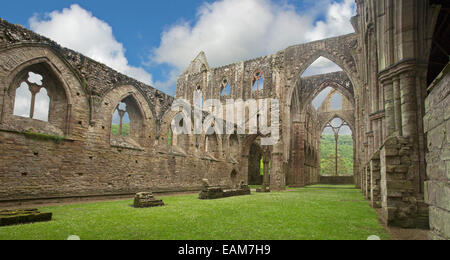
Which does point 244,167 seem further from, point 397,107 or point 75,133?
point 397,107

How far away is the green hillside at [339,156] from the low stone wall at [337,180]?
1497 cm

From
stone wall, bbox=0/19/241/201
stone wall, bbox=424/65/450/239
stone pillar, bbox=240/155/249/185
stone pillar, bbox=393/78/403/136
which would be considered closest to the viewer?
stone wall, bbox=424/65/450/239

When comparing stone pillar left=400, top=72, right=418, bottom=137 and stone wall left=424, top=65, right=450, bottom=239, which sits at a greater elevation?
stone pillar left=400, top=72, right=418, bottom=137

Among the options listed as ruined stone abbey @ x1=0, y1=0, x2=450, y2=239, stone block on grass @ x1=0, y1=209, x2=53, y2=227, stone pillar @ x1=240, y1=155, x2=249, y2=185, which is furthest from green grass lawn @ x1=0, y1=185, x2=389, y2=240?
stone pillar @ x1=240, y1=155, x2=249, y2=185

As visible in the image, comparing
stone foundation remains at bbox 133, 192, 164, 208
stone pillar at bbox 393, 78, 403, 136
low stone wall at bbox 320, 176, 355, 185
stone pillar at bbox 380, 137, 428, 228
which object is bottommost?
low stone wall at bbox 320, 176, 355, 185

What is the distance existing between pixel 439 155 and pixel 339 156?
174 feet

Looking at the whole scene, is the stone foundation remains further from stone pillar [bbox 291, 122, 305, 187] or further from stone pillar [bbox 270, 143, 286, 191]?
stone pillar [bbox 291, 122, 305, 187]

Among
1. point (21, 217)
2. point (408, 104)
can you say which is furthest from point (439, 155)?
point (21, 217)

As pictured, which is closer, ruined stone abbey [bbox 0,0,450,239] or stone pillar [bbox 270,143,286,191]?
ruined stone abbey [bbox 0,0,450,239]

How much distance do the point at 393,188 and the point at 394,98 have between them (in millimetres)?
2333

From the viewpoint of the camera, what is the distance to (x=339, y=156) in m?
51.6

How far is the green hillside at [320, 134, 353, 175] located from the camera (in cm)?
5035

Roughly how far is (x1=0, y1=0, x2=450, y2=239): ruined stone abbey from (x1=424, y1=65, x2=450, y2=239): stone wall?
0.04 feet
